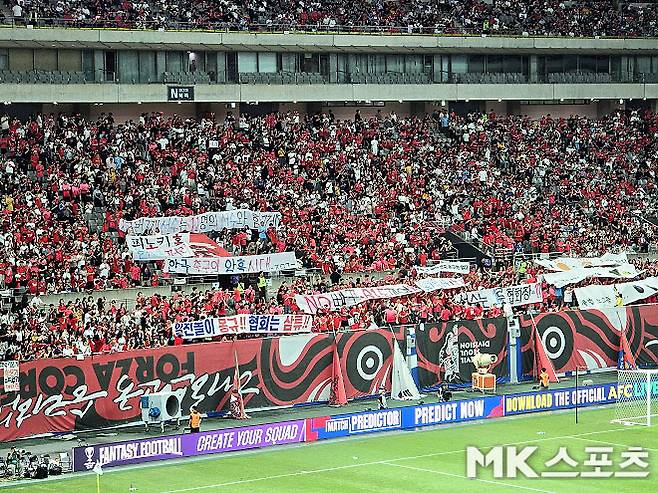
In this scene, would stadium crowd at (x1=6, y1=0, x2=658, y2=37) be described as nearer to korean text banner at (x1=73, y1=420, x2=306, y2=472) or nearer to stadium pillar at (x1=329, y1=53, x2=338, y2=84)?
stadium pillar at (x1=329, y1=53, x2=338, y2=84)

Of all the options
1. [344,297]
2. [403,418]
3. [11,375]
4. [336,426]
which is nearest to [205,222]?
[344,297]

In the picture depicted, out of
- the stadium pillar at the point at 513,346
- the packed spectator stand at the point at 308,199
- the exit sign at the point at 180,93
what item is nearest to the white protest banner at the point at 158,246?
the packed spectator stand at the point at 308,199

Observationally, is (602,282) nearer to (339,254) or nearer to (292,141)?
(339,254)

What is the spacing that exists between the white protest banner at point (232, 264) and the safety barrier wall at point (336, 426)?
427 inches

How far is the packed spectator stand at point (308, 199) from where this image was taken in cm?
4591

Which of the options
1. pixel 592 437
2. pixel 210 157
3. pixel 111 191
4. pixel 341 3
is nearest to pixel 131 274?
pixel 111 191

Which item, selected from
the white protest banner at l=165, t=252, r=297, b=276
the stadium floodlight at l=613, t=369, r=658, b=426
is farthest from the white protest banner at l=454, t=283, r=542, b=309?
the white protest banner at l=165, t=252, r=297, b=276

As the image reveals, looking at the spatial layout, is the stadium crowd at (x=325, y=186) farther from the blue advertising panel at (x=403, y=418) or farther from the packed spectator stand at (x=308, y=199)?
the blue advertising panel at (x=403, y=418)

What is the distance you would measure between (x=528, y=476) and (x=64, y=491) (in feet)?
37.6

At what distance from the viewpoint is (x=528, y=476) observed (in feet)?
111

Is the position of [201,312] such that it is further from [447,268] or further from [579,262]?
[579,262]

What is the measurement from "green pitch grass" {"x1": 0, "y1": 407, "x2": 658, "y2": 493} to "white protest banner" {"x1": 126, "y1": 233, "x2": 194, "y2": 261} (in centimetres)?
1267

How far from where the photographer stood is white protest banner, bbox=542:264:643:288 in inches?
2042

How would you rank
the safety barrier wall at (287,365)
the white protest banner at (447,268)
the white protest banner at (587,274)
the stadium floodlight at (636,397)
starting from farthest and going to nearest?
1. the white protest banner at (587,274)
2. the white protest banner at (447,268)
3. the stadium floodlight at (636,397)
4. the safety barrier wall at (287,365)
